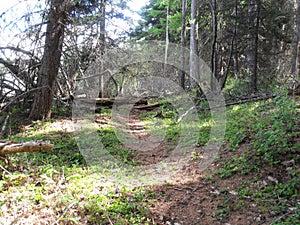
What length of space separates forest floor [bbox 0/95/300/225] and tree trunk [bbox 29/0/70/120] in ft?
8.85

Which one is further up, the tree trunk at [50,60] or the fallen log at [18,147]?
the tree trunk at [50,60]

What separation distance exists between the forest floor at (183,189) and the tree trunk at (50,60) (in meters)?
2.70

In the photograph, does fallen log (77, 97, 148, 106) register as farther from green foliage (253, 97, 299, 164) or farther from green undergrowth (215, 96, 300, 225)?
green foliage (253, 97, 299, 164)

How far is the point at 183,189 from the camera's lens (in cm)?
482

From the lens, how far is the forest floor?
3.75 metres

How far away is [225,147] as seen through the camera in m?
6.37

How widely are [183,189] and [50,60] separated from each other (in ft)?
21.0

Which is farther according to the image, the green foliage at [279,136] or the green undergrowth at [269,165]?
the green foliage at [279,136]

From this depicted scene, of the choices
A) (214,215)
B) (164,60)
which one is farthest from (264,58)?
(214,215)

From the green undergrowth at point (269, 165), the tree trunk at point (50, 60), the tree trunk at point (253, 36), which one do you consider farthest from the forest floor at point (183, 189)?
the tree trunk at point (253, 36)

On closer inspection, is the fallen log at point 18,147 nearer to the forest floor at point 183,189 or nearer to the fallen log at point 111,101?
the forest floor at point 183,189

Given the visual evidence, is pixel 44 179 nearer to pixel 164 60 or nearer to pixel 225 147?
pixel 225 147

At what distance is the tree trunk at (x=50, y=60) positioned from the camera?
8469mm

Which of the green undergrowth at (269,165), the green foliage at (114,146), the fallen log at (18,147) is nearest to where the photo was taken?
the green undergrowth at (269,165)
